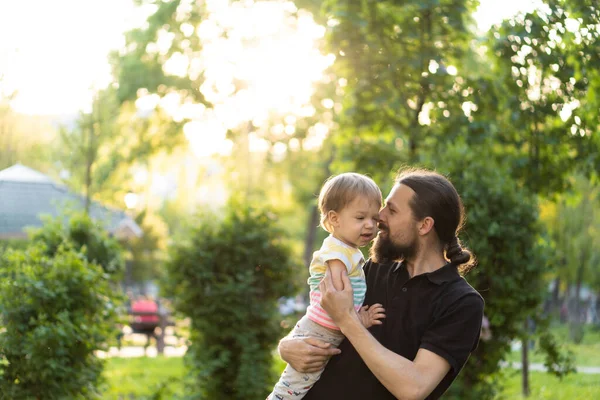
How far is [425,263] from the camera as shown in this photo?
309 centimetres

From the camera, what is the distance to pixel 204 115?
19281mm

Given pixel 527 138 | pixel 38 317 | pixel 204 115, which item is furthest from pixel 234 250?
pixel 204 115

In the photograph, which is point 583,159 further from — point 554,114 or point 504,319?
point 504,319

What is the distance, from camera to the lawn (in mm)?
10086

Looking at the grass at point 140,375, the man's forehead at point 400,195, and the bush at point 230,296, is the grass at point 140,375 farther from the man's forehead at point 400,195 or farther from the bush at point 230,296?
the man's forehead at point 400,195

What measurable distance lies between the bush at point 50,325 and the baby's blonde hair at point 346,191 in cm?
306

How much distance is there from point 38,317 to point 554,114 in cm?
553

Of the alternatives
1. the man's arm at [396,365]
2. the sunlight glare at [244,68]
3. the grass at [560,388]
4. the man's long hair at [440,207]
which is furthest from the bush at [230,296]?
the sunlight glare at [244,68]

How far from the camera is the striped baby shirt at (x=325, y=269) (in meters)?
3.13

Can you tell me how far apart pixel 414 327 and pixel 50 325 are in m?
3.60

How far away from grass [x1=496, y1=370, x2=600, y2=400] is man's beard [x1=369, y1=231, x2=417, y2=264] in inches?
283

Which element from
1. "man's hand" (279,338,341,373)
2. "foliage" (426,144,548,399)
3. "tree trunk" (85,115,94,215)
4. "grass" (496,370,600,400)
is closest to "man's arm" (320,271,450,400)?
"man's hand" (279,338,341,373)

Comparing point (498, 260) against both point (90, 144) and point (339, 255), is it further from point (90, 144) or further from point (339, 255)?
point (90, 144)

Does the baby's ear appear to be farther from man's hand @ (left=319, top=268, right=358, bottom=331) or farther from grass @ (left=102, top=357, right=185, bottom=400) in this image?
grass @ (left=102, top=357, right=185, bottom=400)
